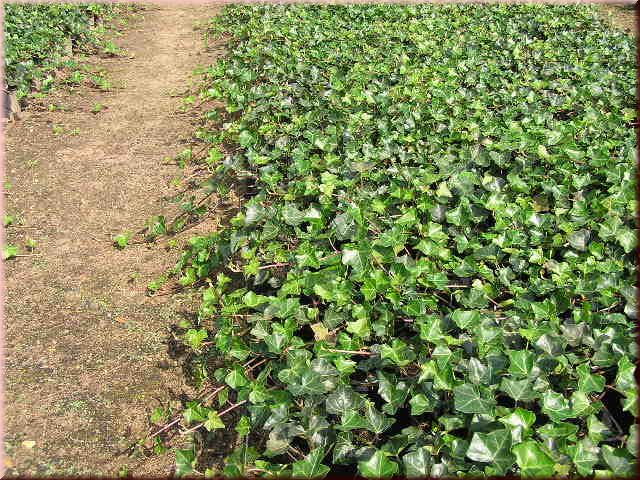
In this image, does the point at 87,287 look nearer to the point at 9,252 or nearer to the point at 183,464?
the point at 9,252

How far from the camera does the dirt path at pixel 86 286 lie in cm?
245

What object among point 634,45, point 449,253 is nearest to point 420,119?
point 449,253

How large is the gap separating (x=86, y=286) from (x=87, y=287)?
1 cm

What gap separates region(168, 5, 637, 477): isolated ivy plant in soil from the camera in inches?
68.8

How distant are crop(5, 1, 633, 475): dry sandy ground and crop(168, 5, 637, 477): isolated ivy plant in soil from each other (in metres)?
0.39

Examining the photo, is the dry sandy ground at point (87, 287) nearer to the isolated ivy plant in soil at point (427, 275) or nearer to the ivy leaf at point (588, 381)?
the isolated ivy plant in soil at point (427, 275)

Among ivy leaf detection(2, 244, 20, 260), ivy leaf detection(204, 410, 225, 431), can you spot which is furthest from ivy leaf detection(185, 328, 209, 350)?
ivy leaf detection(2, 244, 20, 260)

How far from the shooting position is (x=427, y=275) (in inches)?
92.3

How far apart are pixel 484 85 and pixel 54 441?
3.87 m

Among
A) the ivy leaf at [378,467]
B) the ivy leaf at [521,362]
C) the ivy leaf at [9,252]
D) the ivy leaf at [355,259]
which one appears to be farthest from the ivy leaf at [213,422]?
the ivy leaf at [9,252]

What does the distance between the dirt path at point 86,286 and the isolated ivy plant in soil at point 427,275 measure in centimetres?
37

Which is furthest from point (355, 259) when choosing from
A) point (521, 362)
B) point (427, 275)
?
point (521, 362)

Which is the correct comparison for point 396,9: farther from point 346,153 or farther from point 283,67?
point 346,153

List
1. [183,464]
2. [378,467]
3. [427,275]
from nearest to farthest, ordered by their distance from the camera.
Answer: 1. [378,467]
2. [183,464]
3. [427,275]
